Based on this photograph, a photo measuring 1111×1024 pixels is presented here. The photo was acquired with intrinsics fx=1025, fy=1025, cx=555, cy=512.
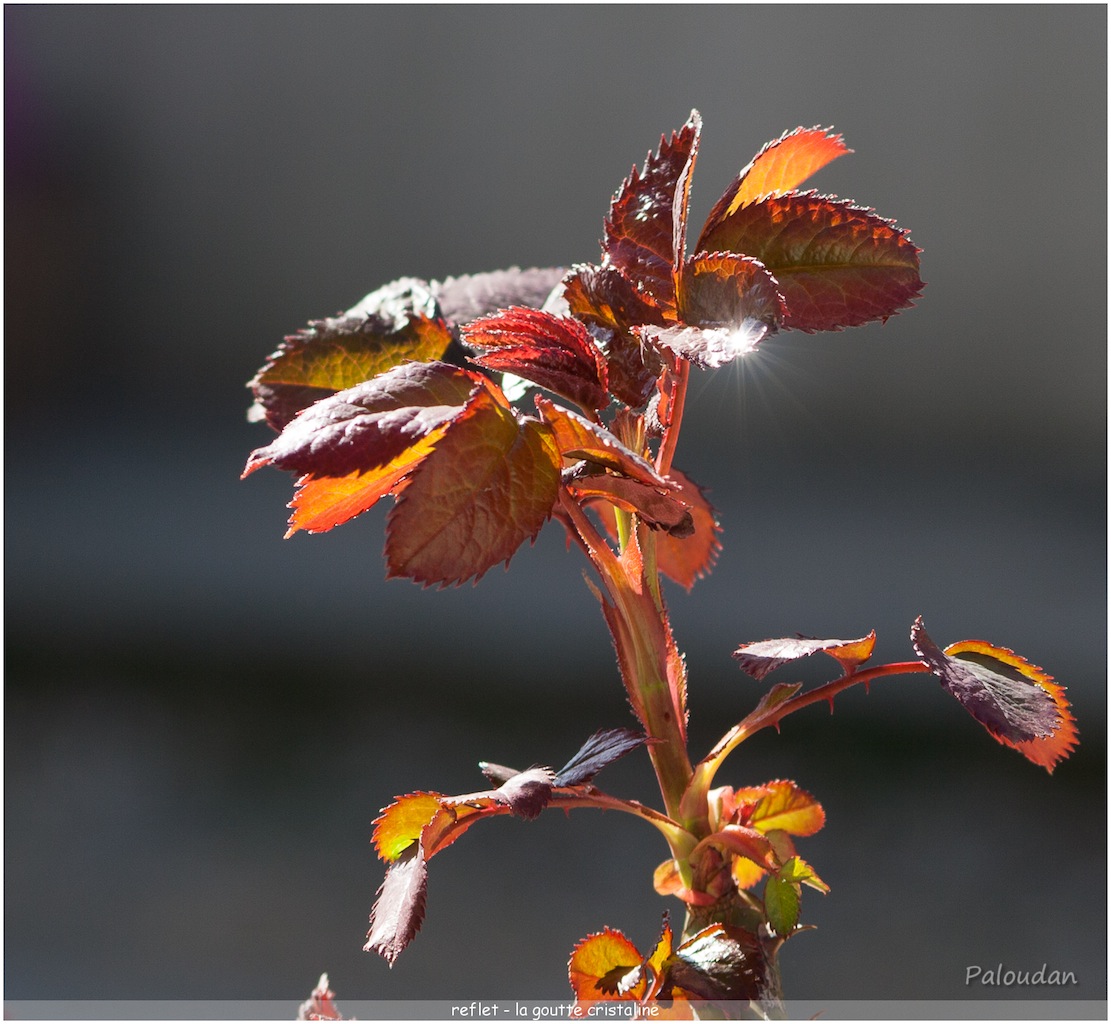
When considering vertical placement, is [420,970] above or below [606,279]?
below

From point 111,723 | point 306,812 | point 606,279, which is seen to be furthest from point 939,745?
point 606,279

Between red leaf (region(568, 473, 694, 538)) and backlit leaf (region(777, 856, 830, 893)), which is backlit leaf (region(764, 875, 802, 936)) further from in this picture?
red leaf (region(568, 473, 694, 538))

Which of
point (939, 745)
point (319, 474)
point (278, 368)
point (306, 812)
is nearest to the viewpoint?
point (319, 474)

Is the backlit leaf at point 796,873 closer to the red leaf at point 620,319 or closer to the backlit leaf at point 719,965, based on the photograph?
the backlit leaf at point 719,965

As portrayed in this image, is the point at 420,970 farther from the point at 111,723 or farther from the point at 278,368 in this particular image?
the point at 278,368

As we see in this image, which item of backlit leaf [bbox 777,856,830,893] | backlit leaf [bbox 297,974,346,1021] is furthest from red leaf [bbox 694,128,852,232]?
backlit leaf [bbox 297,974,346,1021]

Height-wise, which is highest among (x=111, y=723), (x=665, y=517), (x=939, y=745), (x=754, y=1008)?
(x=665, y=517)
